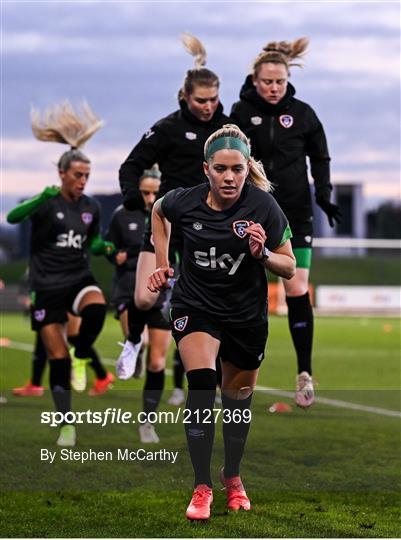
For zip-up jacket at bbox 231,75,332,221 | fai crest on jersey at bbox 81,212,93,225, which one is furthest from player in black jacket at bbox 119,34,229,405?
fai crest on jersey at bbox 81,212,93,225

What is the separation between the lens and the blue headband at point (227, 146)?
644 centimetres

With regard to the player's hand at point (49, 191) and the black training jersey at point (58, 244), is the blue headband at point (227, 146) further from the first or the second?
the black training jersey at point (58, 244)

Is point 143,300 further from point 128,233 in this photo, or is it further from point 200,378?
point 128,233

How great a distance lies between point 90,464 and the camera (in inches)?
334

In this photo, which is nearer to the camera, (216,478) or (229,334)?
(229,334)

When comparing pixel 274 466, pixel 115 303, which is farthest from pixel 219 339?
pixel 115 303

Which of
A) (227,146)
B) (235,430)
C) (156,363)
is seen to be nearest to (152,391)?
(156,363)

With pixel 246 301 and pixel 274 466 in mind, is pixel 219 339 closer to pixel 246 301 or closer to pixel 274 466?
pixel 246 301

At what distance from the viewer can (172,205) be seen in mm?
6832

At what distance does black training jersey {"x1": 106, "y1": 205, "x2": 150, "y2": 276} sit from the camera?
11.4 m

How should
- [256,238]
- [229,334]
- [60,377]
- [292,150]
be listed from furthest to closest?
1. [60,377]
2. [292,150]
3. [229,334]
4. [256,238]

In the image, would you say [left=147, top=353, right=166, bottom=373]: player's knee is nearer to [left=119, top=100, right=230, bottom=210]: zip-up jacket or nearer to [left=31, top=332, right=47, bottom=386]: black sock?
[left=119, top=100, right=230, bottom=210]: zip-up jacket

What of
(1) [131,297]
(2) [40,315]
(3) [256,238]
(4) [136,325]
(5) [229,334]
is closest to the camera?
(3) [256,238]

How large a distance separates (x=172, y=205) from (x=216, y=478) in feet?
6.94
